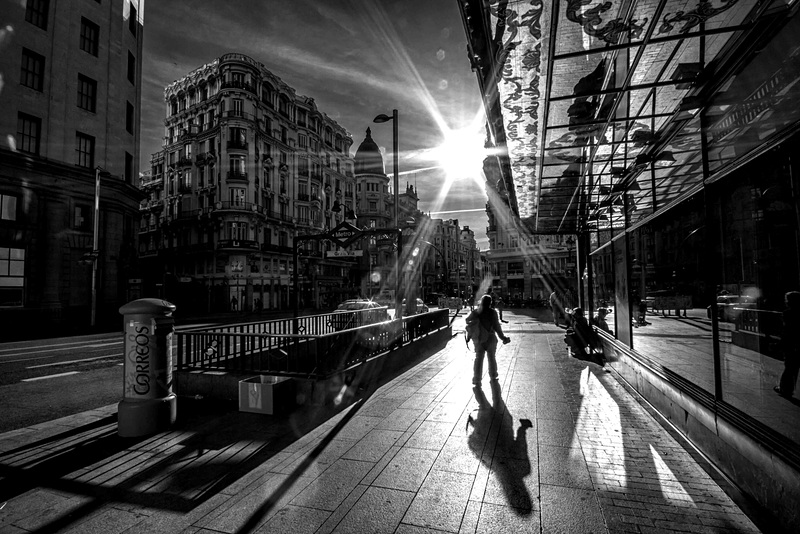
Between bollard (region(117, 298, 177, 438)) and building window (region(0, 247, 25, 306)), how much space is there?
24.2m

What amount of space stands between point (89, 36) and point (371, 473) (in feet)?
113

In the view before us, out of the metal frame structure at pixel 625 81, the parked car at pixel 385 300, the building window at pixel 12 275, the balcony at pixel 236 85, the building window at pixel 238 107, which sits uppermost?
the balcony at pixel 236 85

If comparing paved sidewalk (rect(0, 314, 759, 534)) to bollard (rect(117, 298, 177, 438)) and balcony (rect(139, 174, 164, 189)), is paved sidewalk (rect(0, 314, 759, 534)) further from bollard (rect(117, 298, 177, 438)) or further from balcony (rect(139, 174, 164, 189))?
balcony (rect(139, 174, 164, 189))

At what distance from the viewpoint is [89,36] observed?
27.1m

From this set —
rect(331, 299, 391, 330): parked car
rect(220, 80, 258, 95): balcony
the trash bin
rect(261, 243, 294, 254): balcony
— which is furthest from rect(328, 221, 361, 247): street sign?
rect(220, 80, 258, 95): balcony

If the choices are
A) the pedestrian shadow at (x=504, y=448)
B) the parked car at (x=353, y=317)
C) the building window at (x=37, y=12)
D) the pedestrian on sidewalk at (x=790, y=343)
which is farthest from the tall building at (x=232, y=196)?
the pedestrian on sidewalk at (x=790, y=343)

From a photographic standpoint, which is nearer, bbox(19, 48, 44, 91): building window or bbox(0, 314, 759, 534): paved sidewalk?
bbox(0, 314, 759, 534): paved sidewalk

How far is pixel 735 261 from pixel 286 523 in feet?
16.0

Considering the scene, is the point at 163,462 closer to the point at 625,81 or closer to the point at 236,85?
the point at 625,81

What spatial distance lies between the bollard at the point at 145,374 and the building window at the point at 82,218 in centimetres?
2585

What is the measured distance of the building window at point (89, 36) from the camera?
26.7m

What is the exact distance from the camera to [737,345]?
4.43 metres

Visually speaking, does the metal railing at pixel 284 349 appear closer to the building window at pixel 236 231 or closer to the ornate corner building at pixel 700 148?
the ornate corner building at pixel 700 148

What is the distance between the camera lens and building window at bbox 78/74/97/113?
26516mm
